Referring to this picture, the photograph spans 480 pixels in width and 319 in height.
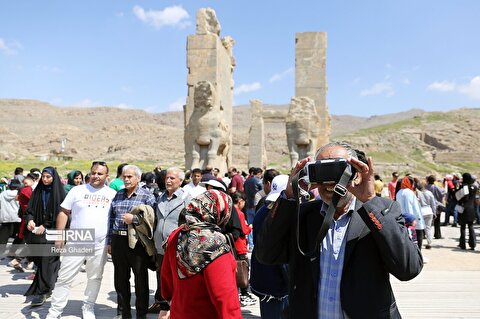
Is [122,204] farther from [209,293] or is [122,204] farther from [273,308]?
[209,293]

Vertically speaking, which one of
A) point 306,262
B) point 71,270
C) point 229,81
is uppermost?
point 229,81

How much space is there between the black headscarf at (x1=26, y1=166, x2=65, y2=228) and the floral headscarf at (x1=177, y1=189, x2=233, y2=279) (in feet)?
10.6

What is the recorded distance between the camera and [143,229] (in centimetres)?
428

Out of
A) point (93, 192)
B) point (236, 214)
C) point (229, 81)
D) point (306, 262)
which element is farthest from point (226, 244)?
point (229, 81)

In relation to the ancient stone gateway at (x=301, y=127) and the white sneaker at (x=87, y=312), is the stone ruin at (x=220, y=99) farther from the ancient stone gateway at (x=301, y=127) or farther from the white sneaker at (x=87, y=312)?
the white sneaker at (x=87, y=312)

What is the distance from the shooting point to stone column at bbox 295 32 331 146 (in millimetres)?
15328

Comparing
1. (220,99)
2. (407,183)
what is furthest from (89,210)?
(220,99)

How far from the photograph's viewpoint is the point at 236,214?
4.00 m

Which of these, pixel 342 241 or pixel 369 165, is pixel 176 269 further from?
pixel 369 165

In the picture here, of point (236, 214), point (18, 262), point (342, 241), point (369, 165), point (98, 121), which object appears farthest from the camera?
point (98, 121)

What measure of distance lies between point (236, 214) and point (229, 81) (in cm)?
1397

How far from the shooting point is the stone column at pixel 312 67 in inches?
603

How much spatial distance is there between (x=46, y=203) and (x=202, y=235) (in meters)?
3.49

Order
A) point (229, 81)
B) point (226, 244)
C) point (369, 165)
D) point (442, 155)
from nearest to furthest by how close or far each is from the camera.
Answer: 1. point (369, 165)
2. point (226, 244)
3. point (229, 81)
4. point (442, 155)
